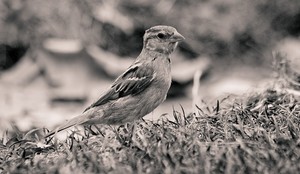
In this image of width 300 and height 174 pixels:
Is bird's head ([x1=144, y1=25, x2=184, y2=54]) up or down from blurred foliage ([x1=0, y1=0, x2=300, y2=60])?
down

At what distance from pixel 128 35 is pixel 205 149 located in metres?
3.66

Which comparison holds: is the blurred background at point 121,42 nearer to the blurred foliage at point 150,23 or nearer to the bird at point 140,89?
the blurred foliage at point 150,23

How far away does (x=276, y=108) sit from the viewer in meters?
4.24

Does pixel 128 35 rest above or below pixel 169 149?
above

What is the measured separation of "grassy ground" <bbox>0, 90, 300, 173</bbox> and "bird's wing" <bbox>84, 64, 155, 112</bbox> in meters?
0.77

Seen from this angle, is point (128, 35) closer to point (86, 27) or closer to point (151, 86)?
point (86, 27)

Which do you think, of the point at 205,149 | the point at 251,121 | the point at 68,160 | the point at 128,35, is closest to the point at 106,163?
the point at 68,160

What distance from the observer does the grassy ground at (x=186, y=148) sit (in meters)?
3.07

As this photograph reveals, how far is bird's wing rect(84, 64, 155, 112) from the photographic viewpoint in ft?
16.6

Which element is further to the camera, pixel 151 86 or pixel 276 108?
pixel 151 86

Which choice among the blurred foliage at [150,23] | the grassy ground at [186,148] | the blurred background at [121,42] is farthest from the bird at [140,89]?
the blurred foliage at [150,23]

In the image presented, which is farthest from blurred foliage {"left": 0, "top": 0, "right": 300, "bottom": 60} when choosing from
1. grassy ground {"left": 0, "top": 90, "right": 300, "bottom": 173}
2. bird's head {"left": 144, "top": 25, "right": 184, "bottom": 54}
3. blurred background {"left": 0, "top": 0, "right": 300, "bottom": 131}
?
grassy ground {"left": 0, "top": 90, "right": 300, "bottom": 173}

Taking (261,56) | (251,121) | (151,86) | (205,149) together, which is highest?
(261,56)

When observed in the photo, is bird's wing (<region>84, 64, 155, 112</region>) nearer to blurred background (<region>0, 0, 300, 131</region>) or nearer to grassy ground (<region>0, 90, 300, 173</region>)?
grassy ground (<region>0, 90, 300, 173</region>)
